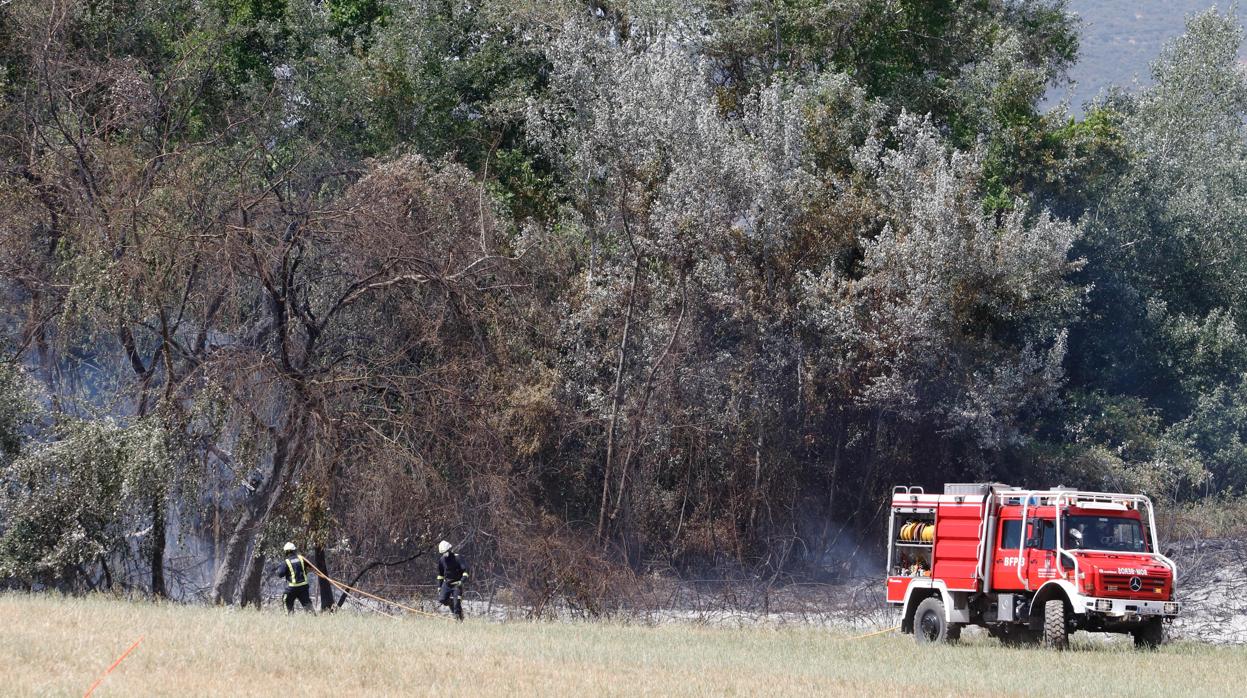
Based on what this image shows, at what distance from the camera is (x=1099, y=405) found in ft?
122

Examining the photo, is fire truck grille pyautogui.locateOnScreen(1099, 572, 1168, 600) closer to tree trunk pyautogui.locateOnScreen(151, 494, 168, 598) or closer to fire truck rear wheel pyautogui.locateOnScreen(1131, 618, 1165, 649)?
fire truck rear wheel pyautogui.locateOnScreen(1131, 618, 1165, 649)

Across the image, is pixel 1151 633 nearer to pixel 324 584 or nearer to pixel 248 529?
pixel 324 584

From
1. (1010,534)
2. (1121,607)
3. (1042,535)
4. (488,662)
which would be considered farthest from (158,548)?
(1121,607)

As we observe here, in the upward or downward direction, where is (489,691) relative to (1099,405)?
downward

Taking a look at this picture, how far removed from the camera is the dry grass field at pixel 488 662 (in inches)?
544

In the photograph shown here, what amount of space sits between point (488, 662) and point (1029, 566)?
931 centimetres

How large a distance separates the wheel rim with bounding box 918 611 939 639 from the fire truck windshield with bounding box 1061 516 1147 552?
3.13 metres

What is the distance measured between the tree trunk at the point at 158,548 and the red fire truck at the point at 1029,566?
42.6 ft

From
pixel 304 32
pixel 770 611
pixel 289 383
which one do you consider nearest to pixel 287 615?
pixel 289 383

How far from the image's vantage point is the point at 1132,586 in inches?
789

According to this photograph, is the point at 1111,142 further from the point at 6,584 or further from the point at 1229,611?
the point at 6,584

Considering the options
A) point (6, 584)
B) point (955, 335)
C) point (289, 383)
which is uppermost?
point (955, 335)

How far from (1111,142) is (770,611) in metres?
17.7

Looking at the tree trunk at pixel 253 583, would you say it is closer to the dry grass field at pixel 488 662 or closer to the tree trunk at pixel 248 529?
the tree trunk at pixel 248 529
